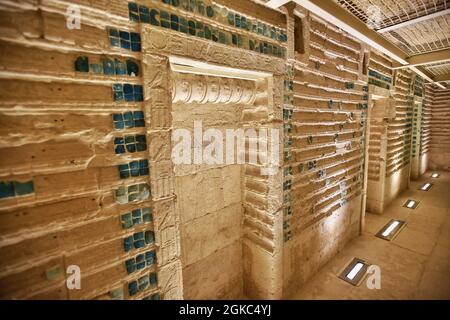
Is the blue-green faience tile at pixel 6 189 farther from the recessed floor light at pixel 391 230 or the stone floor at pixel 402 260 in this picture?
the recessed floor light at pixel 391 230

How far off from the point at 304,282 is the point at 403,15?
4.50 m

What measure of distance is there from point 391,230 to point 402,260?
54.5 inches

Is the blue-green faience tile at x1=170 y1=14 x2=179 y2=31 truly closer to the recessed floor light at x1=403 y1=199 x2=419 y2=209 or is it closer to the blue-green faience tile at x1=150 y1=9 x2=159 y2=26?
the blue-green faience tile at x1=150 y1=9 x2=159 y2=26

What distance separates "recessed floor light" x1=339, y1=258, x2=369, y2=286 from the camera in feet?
12.7

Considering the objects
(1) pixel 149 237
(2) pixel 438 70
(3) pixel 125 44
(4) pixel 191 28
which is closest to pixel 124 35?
(3) pixel 125 44

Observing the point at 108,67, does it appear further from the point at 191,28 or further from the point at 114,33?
the point at 191,28

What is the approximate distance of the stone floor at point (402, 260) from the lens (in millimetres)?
3580

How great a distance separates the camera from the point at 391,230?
18.1 feet

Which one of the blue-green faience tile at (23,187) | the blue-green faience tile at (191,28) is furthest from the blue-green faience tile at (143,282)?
the blue-green faience tile at (191,28)

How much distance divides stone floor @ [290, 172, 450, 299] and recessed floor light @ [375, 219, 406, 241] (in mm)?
98

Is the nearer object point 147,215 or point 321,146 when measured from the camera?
point 147,215

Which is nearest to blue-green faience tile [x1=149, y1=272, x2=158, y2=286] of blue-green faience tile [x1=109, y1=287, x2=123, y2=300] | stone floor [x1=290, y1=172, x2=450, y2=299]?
blue-green faience tile [x1=109, y1=287, x2=123, y2=300]
